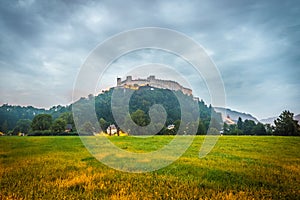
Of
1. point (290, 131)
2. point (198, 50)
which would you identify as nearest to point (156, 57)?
point (198, 50)

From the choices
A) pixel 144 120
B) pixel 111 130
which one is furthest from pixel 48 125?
pixel 144 120

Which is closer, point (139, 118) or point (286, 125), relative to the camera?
point (139, 118)

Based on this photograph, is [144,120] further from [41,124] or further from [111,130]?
[41,124]

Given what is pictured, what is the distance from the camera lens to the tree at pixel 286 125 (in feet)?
197

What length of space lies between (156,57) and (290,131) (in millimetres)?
58740

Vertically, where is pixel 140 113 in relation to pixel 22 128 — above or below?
above

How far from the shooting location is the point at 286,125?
6231cm

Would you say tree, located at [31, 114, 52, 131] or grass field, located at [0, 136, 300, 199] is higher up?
tree, located at [31, 114, 52, 131]

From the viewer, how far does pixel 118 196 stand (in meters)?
5.91

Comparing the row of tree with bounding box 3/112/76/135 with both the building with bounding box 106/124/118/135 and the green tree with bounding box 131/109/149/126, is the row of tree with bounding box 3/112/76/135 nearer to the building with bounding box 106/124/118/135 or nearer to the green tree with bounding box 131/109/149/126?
the building with bounding box 106/124/118/135

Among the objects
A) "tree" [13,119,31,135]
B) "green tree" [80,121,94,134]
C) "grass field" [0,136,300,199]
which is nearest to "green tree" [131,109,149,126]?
"green tree" [80,121,94,134]

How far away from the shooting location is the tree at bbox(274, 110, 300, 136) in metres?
60.0

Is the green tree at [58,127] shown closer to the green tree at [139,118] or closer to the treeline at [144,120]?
the treeline at [144,120]

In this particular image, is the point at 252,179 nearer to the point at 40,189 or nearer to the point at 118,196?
the point at 118,196
